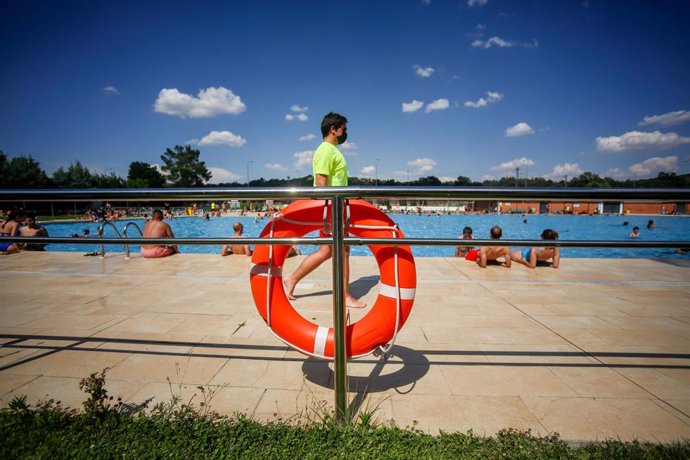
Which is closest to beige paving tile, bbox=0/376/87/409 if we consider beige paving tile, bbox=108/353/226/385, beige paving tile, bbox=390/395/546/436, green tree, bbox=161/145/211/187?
beige paving tile, bbox=108/353/226/385

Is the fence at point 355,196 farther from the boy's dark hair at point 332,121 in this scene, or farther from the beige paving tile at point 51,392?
the boy's dark hair at point 332,121

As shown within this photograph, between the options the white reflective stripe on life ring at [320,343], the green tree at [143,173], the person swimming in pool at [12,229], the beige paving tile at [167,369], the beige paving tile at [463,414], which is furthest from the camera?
the green tree at [143,173]

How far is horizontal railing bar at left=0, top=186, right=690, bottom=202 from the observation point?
1.41 metres

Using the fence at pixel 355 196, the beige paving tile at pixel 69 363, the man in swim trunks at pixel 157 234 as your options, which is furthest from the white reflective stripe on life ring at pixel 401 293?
the man in swim trunks at pixel 157 234

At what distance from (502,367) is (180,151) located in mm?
90706

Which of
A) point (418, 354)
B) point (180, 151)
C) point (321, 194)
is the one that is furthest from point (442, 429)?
point (180, 151)

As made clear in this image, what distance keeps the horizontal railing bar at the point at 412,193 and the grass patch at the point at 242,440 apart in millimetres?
982

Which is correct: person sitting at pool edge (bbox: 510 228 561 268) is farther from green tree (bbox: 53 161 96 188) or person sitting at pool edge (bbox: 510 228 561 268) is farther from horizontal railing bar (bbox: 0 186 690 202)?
green tree (bbox: 53 161 96 188)

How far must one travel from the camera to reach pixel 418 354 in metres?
2.28

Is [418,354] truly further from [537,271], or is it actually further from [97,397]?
[537,271]

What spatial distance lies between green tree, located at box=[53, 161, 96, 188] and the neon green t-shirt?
6214cm

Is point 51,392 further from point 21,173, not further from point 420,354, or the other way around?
point 21,173

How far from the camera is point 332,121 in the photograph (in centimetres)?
294

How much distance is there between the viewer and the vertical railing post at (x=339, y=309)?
1415 mm
